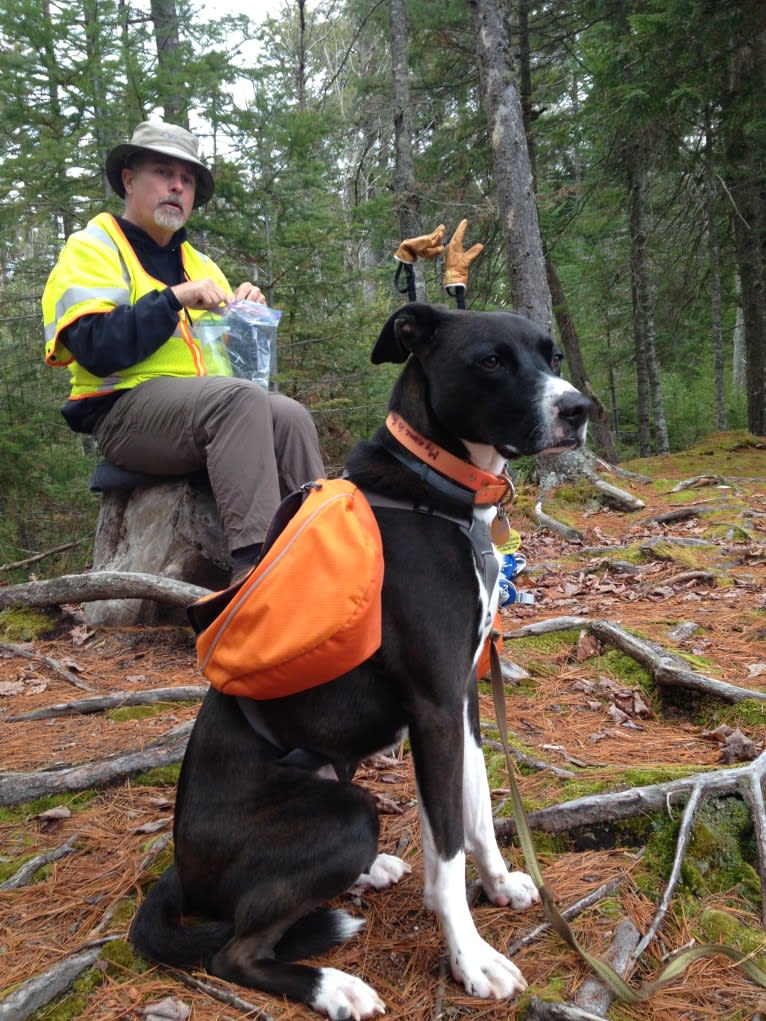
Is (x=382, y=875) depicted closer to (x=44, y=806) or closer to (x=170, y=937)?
(x=170, y=937)

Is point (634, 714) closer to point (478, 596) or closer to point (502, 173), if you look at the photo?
point (478, 596)

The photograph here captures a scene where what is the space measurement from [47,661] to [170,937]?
2808 mm

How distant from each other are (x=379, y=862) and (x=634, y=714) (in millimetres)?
1640

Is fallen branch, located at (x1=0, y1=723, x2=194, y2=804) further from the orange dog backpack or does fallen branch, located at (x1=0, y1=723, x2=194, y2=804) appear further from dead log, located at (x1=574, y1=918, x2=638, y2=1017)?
dead log, located at (x1=574, y1=918, x2=638, y2=1017)

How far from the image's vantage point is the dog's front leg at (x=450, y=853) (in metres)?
1.93

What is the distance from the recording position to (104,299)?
4270 mm

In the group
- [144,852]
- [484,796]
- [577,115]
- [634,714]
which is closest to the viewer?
[484,796]

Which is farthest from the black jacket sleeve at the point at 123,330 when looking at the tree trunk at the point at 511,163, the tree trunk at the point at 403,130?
the tree trunk at the point at 403,130

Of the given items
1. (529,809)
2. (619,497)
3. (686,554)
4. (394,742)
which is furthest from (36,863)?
(619,497)

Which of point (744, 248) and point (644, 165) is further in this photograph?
point (644, 165)

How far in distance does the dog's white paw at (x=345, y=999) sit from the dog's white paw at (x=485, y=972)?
0.23 meters

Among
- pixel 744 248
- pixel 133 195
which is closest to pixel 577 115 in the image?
pixel 744 248

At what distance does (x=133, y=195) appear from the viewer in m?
4.68

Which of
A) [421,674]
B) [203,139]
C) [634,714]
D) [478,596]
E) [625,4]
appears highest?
[625,4]
